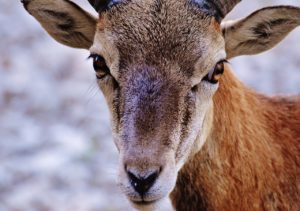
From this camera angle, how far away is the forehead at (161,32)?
287 inches

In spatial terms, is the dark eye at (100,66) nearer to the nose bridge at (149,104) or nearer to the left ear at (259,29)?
the nose bridge at (149,104)

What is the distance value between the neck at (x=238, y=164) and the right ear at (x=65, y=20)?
1.46 metres

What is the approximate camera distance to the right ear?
8.12 m

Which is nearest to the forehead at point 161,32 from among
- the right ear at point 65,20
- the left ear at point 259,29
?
the left ear at point 259,29

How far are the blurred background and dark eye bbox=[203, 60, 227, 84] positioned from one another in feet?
15.4

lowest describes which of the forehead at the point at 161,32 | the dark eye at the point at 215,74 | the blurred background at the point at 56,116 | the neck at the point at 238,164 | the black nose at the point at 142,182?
the blurred background at the point at 56,116

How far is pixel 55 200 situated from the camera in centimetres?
1342

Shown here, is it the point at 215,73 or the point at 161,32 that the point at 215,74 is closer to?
the point at 215,73

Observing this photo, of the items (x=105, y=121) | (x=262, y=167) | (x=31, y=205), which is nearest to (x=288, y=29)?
(x=262, y=167)

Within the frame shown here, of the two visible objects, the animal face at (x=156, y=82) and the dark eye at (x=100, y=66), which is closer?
the animal face at (x=156, y=82)

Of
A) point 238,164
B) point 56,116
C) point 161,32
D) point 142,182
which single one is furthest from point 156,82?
point 56,116

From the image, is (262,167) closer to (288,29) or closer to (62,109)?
(288,29)

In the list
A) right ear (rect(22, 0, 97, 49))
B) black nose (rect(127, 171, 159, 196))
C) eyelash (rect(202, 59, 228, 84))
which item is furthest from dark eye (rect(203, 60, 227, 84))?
right ear (rect(22, 0, 97, 49))

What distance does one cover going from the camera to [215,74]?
7539 mm
